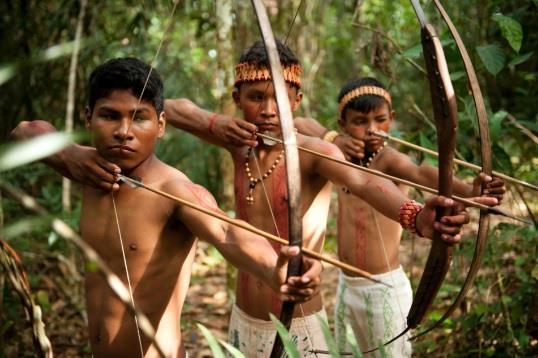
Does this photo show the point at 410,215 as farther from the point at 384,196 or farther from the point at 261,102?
the point at 261,102

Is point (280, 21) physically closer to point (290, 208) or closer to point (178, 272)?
point (178, 272)

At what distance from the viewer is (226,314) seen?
4.77m

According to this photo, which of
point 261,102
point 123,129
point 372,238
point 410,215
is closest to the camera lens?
point 410,215

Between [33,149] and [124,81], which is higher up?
[124,81]

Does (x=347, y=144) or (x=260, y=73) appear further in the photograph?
(x=347, y=144)

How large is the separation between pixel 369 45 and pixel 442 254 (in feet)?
7.46

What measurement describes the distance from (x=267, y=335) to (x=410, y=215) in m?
0.89

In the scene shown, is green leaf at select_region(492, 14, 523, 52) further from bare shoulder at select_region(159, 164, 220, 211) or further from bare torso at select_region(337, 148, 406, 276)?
bare shoulder at select_region(159, 164, 220, 211)

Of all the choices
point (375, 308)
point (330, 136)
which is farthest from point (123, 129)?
point (375, 308)

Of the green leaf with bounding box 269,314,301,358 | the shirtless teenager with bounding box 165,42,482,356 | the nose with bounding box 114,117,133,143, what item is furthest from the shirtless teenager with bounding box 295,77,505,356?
the green leaf with bounding box 269,314,301,358

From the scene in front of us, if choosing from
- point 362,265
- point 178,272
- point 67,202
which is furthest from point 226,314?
point 178,272

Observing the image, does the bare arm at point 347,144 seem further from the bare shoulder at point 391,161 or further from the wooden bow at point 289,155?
the wooden bow at point 289,155

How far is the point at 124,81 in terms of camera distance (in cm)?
207

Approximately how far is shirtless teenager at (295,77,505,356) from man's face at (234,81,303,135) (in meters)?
0.60
